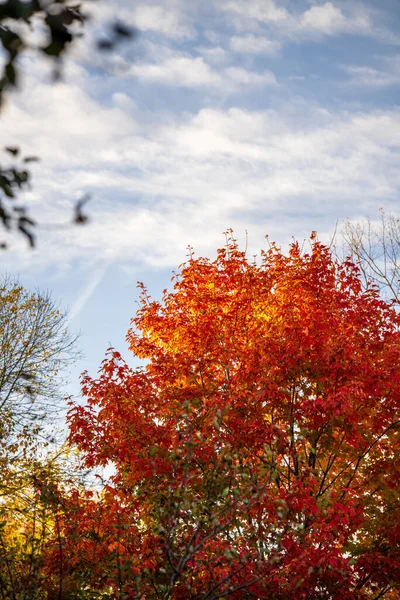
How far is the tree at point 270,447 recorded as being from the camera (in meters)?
8.21

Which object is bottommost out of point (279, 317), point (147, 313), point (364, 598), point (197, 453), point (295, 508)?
point (364, 598)

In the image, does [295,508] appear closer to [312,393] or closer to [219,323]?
[312,393]

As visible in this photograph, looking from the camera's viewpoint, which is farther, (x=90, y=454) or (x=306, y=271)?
(x=306, y=271)

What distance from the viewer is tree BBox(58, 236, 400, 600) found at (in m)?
8.21

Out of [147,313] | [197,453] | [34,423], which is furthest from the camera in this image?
[34,423]

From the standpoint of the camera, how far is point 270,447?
9438 millimetres

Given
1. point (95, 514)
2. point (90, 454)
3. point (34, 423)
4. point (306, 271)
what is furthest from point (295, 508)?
point (34, 423)

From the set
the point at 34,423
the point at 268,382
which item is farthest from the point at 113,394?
the point at 34,423

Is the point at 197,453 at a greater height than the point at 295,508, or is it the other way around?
the point at 197,453

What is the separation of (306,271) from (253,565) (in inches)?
259

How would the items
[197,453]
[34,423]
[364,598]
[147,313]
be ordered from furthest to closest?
[34,423] < [147,313] < [364,598] < [197,453]

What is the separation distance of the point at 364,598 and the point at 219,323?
228 inches

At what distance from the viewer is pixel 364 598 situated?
976 cm

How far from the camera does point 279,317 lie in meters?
12.2
